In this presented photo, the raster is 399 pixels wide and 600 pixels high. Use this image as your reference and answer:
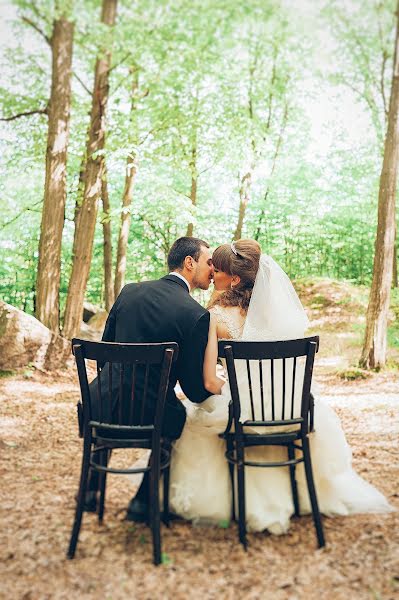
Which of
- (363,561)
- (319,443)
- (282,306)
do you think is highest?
(282,306)

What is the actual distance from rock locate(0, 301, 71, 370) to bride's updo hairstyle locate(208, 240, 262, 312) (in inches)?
191

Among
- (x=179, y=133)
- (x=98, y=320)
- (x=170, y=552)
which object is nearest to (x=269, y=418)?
(x=170, y=552)

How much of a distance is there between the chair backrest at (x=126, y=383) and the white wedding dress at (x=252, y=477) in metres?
0.47

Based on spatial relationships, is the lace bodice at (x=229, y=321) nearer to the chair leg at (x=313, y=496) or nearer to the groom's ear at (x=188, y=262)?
the groom's ear at (x=188, y=262)

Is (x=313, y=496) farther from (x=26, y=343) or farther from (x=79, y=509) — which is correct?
(x=26, y=343)

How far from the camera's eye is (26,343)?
772cm

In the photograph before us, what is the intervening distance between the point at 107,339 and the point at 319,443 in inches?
62.1

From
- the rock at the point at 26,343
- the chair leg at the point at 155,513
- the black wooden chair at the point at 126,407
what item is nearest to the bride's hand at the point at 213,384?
the black wooden chair at the point at 126,407

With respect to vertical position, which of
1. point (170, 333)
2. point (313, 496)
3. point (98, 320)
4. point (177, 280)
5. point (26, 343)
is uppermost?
point (177, 280)

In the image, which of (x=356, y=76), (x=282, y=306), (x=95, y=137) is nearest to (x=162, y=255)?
(x=356, y=76)

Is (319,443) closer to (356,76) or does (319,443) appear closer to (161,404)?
(161,404)

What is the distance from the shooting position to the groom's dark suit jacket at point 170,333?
3.03m

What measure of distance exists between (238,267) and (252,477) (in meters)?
1.47

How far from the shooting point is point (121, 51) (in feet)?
29.5
